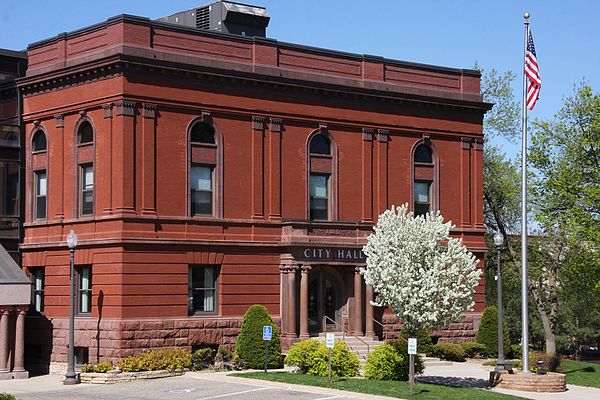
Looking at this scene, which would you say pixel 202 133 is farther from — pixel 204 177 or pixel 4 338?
pixel 4 338

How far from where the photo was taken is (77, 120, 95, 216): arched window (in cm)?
4350

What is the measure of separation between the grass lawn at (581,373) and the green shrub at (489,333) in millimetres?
3163

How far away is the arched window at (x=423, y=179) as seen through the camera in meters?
50.8

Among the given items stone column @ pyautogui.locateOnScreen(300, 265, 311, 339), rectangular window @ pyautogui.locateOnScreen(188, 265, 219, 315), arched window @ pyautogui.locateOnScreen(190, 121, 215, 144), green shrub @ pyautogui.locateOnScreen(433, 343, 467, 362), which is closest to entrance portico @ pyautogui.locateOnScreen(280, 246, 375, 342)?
stone column @ pyautogui.locateOnScreen(300, 265, 311, 339)

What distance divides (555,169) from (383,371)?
69.4 ft

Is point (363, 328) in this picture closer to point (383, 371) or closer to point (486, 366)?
point (486, 366)

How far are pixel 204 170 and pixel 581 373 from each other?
1862 cm

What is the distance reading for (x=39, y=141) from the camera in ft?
152

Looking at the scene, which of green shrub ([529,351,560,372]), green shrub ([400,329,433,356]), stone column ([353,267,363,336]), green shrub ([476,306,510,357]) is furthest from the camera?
green shrub ([476,306,510,357])

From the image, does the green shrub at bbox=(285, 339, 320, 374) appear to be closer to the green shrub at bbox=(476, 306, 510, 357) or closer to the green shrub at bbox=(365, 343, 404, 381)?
the green shrub at bbox=(365, 343, 404, 381)

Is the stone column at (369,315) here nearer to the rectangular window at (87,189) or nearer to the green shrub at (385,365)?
the green shrub at (385,365)

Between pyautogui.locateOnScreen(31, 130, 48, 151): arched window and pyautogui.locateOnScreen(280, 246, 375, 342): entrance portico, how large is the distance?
11.3 m

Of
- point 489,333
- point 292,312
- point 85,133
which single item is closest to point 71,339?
point 85,133

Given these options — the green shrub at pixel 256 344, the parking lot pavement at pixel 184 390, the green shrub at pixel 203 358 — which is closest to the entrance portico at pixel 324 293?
the green shrub at pixel 256 344
